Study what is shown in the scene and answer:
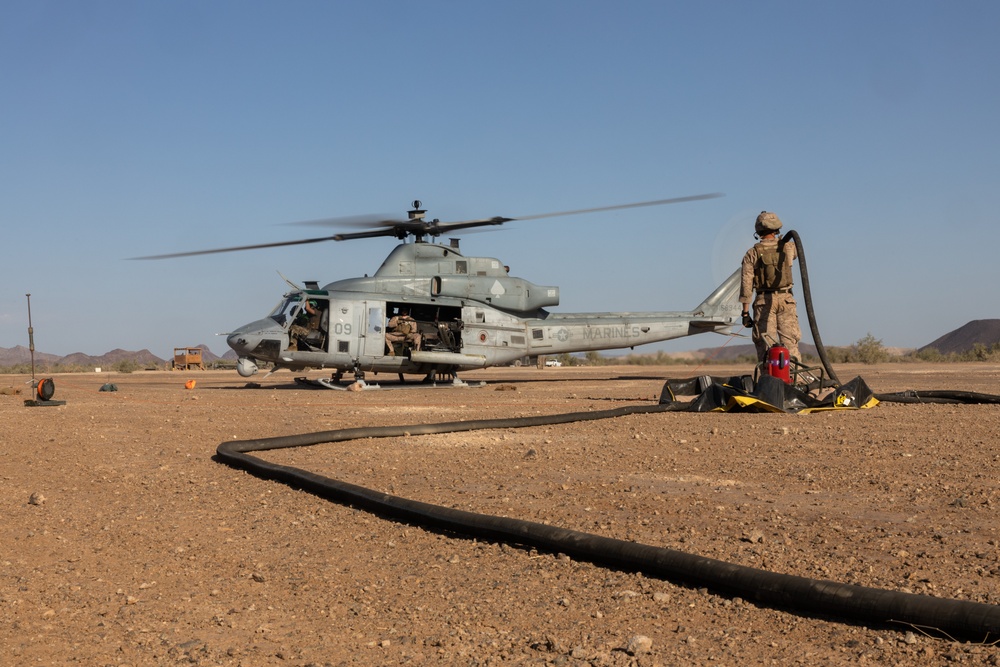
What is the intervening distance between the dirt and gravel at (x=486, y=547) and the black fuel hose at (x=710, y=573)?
0.05 meters

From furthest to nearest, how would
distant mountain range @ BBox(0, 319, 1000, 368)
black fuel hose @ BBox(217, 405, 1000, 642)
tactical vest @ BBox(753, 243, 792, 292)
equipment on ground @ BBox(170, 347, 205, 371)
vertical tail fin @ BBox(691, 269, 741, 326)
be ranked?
distant mountain range @ BBox(0, 319, 1000, 368), equipment on ground @ BBox(170, 347, 205, 371), vertical tail fin @ BBox(691, 269, 741, 326), tactical vest @ BBox(753, 243, 792, 292), black fuel hose @ BBox(217, 405, 1000, 642)

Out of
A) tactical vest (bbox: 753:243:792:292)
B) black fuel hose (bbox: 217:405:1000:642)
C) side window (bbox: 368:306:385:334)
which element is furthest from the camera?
side window (bbox: 368:306:385:334)

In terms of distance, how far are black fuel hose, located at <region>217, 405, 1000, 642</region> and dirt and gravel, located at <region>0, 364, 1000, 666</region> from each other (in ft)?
0.16

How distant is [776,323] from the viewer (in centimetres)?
1245

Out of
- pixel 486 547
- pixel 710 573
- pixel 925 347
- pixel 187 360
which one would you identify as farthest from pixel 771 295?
pixel 925 347

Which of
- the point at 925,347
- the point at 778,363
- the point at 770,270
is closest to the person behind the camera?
the point at 778,363

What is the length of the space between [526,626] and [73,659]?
60.3 inches

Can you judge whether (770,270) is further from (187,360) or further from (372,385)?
(187,360)

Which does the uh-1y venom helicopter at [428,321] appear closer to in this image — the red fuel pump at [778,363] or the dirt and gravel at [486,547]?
the red fuel pump at [778,363]

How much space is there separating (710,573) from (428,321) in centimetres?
1677

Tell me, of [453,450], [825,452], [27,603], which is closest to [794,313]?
[825,452]

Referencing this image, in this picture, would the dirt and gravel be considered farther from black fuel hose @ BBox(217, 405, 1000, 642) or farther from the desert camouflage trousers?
the desert camouflage trousers

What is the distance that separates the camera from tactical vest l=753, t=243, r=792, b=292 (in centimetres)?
1222

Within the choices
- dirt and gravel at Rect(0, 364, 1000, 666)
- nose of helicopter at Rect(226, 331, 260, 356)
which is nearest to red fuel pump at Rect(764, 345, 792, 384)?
dirt and gravel at Rect(0, 364, 1000, 666)
